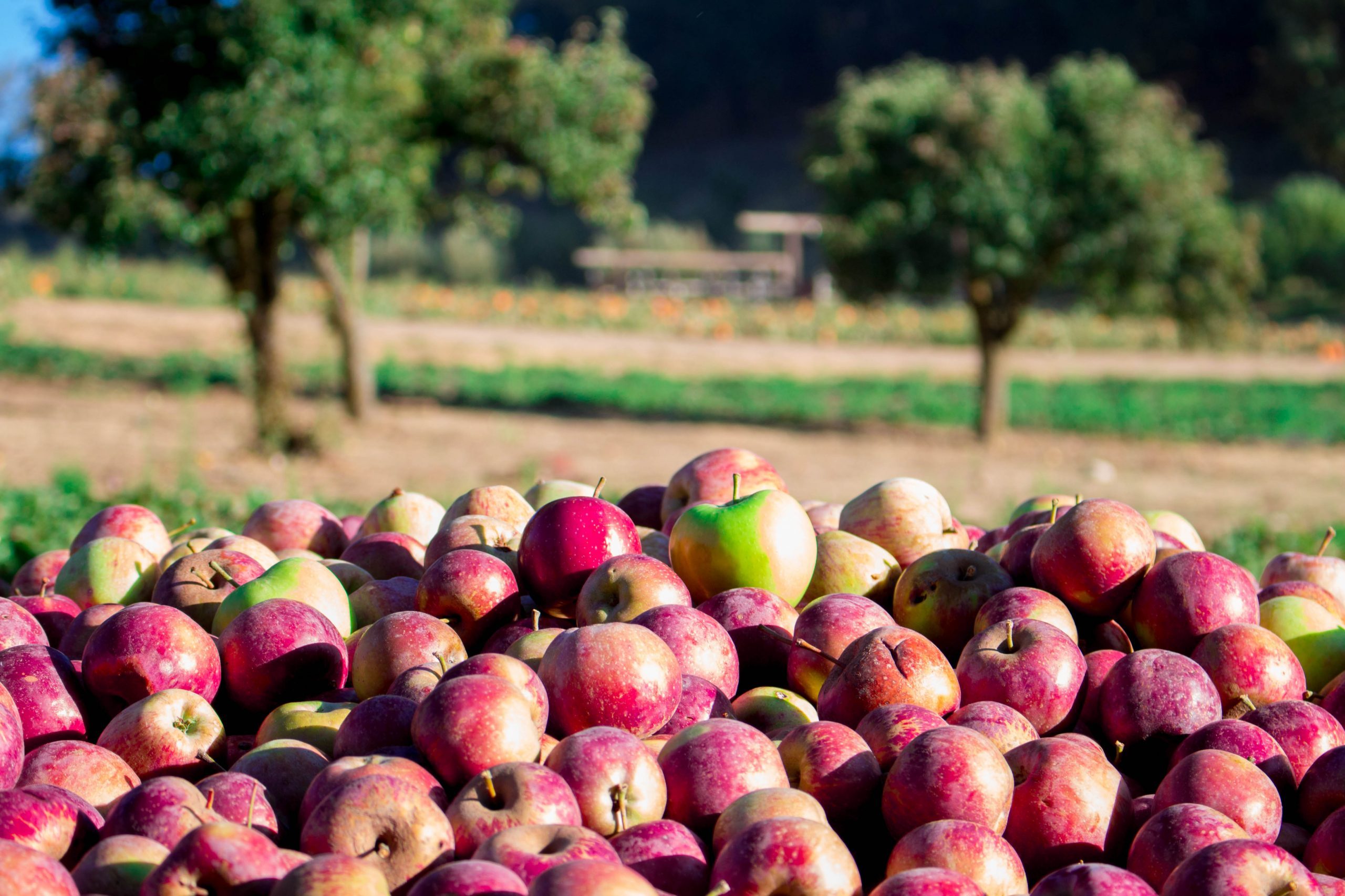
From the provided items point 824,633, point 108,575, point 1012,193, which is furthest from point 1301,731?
point 1012,193

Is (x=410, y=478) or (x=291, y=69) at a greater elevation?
(x=291, y=69)

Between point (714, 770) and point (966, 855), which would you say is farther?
point (714, 770)

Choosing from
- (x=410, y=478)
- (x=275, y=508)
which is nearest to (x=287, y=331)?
(x=410, y=478)

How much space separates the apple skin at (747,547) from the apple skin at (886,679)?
0.39 meters

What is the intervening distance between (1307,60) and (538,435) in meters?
31.2

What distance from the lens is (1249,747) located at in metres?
1.87

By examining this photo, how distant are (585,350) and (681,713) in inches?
725

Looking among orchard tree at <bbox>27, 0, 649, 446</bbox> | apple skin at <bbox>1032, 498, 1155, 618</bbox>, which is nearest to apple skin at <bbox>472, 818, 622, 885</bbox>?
apple skin at <bbox>1032, 498, 1155, 618</bbox>

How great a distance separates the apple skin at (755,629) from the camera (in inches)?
89.0

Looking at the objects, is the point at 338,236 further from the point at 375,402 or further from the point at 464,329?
the point at 464,329

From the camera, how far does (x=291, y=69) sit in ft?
29.1

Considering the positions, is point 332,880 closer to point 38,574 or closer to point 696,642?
point 696,642

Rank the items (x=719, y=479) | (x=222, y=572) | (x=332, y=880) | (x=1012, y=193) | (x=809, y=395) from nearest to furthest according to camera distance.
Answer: (x=332, y=880) → (x=222, y=572) → (x=719, y=479) → (x=1012, y=193) → (x=809, y=395)

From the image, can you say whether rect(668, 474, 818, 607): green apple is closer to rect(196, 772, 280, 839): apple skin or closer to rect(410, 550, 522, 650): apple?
rect(410, 550, 522, 650): apple
